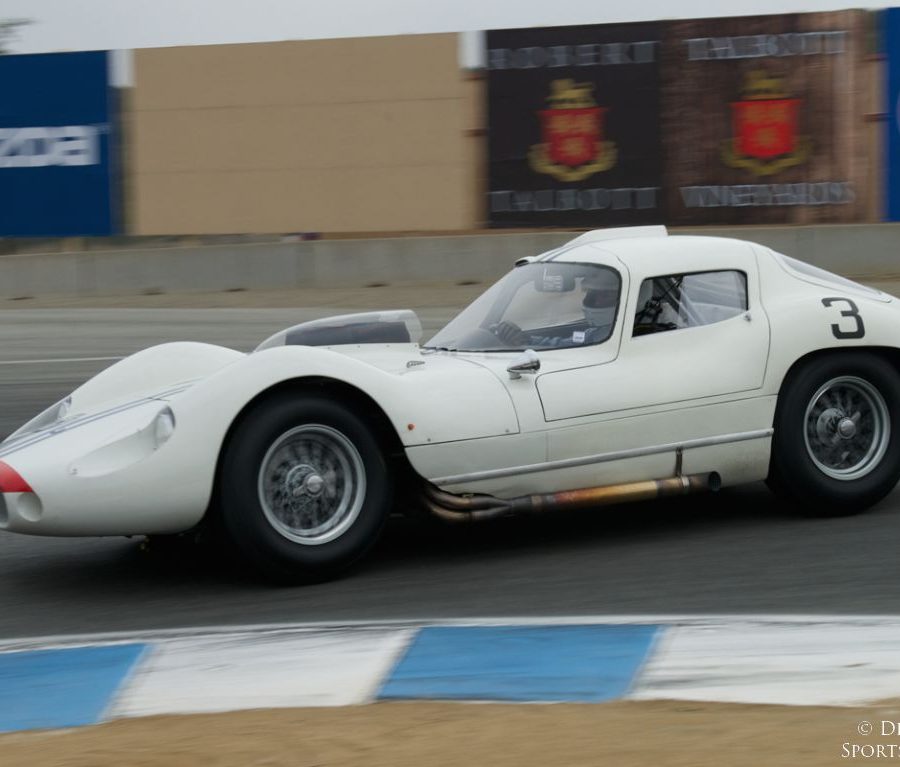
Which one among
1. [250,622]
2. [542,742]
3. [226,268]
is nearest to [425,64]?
[226,268]

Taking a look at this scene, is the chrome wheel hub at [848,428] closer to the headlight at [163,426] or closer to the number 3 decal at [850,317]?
the number 3 decal at [850,317]

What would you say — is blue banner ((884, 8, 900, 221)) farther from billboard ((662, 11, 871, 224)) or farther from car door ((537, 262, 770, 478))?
car door ((537, 262, 770, 478))

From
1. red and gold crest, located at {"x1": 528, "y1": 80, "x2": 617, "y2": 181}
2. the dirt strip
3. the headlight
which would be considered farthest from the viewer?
red and gold crest, located at {"x1": 528, "y1": 80, "x2": 617, "y2": 181}

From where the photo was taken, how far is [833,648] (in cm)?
437

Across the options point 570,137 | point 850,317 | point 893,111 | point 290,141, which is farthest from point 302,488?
point 290,141

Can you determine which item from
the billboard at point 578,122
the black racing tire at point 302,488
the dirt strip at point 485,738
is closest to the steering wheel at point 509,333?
the black racing tire at point 302,488

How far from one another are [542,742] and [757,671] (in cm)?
86

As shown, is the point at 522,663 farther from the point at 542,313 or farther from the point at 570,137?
the point at 570,137

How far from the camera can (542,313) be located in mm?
6031

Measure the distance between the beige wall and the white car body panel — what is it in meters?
12.4

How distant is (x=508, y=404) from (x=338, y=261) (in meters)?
12.1

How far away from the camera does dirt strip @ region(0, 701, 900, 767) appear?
3.53 metres

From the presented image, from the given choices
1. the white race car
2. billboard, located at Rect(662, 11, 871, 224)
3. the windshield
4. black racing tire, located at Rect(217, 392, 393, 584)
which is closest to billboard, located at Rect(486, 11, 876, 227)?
billboard, located at Rect(662, 11, 871, 224)

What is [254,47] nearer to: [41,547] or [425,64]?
[425,64]
